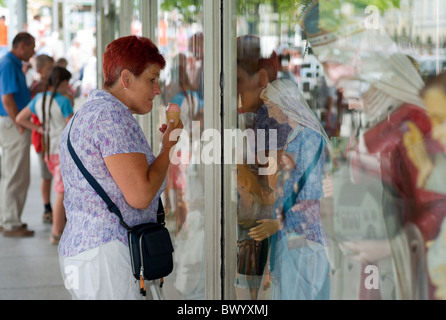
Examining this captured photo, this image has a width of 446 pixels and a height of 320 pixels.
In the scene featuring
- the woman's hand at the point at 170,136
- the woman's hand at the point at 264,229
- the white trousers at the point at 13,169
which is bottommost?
the white trousers at the point at 13,169

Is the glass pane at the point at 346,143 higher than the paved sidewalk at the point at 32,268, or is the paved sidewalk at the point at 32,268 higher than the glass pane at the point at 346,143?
the glass pane at the point at 346,143

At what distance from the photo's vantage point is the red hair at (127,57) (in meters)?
2.79

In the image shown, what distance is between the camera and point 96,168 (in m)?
2.64

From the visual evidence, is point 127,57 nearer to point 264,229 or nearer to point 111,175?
point 111,175

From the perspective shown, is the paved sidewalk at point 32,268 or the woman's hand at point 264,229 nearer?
the woman's hand at point 264,229

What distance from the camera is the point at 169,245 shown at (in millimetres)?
2758

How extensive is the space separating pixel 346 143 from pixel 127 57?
1.06m

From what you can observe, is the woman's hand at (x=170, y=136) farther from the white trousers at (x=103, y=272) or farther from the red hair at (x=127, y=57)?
the white trousers at (x=103, y=272)

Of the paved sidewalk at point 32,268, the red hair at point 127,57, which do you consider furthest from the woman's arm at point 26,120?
the red hair at point 127,57

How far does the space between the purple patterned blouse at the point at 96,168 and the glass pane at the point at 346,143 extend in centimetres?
49

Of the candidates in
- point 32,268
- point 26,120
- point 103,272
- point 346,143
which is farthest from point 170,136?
point 26,120
